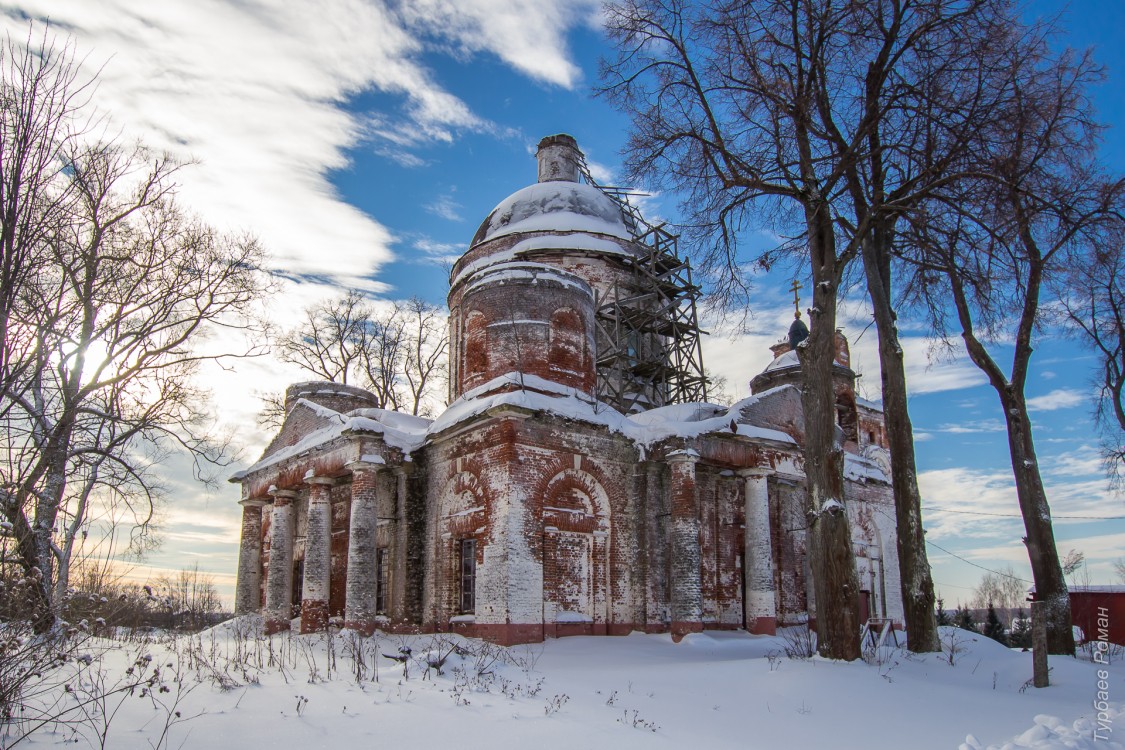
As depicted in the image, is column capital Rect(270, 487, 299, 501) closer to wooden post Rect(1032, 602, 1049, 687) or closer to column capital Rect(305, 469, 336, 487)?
column capital Rect(305, 469, 336, 487)

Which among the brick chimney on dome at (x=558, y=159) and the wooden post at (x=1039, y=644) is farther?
the brick chimney on dome at (x=558, y=159)

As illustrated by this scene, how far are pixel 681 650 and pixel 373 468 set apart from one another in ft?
20.8

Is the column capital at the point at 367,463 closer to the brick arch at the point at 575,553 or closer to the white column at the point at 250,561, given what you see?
the brick arch at the point at 575,553

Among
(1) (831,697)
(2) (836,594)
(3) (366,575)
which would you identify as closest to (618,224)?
(3) (366,575)

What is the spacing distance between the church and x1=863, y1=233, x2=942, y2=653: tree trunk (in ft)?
5.27

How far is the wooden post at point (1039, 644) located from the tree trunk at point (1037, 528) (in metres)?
3.59

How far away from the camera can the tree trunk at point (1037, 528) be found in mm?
12992

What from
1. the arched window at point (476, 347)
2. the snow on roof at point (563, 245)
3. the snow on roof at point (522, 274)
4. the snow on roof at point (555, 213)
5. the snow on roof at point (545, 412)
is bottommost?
the snow on roof at point (545, 412)

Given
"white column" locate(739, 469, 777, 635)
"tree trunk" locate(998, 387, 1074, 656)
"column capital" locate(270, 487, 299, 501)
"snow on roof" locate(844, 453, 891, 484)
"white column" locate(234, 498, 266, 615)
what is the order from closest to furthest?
"tree trunk" locate(998, 387, 1074, 656)
"white column" locate(739, 469, 777, 635)
"column capital" locate(270, 487, 299, 501)
"white column" locate(234, 498, 266, 615)
"snow on roof" locate(844, 453, 891, 484)

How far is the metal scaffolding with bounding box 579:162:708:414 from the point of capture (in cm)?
1844

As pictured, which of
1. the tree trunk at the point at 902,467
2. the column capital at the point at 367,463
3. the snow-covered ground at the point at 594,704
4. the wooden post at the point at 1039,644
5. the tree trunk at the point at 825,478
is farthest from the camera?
the column capital at the point at 367,463

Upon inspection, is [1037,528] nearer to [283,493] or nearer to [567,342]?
[567,342]

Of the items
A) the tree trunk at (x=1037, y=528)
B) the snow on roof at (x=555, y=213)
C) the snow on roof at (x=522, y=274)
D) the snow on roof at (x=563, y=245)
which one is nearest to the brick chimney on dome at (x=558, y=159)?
the snow on roof at (x=555, y=213)

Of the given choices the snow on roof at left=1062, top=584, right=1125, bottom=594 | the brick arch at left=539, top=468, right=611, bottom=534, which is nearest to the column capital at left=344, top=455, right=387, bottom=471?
the brick arch at left=539, top=468, right=611, bottom=534
